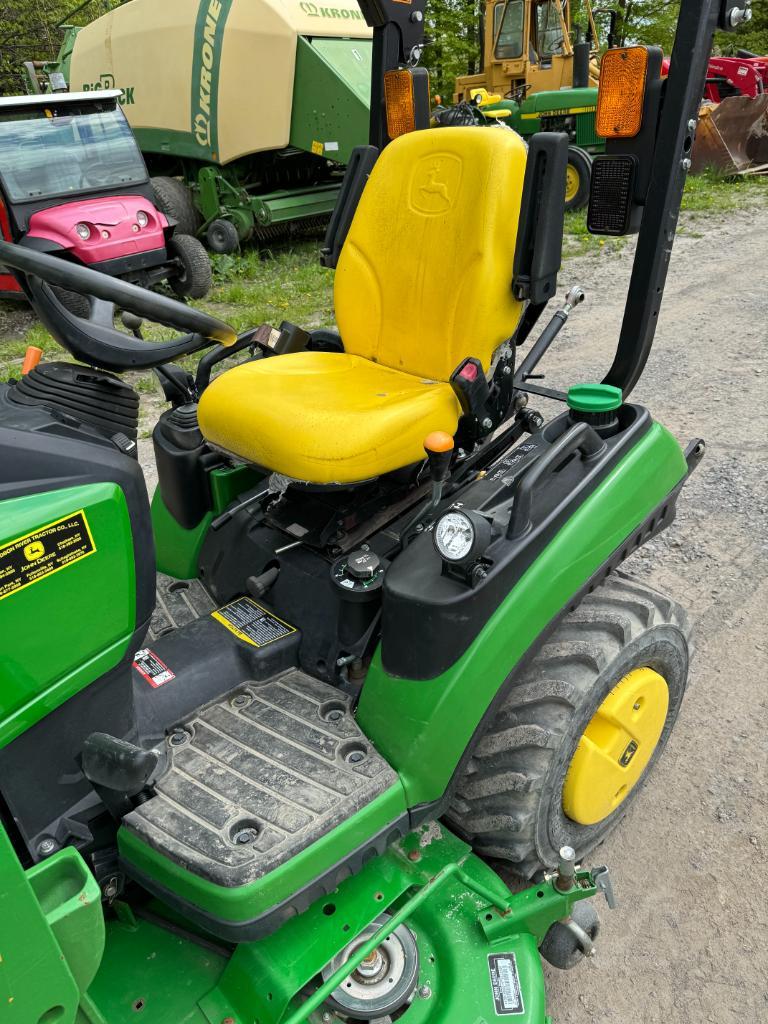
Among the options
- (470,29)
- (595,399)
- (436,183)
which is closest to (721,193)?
(436,183)

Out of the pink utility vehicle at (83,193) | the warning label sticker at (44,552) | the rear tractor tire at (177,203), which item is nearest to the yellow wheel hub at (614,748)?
the warning label sticker at (44,552)

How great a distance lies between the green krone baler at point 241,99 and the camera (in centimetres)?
738

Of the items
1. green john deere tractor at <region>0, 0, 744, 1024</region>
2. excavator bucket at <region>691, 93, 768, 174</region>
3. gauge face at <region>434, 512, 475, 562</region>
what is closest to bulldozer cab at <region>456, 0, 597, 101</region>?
excavator bucket at <region>691, 93, 768, 174</region>

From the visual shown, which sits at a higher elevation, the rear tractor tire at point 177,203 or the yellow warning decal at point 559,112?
the yellow warning decal at point 559,112

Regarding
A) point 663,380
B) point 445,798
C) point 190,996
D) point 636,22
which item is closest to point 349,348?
point 445,798

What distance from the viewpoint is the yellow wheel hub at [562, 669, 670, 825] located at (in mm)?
1863

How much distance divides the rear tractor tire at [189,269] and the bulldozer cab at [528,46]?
6.12 metres

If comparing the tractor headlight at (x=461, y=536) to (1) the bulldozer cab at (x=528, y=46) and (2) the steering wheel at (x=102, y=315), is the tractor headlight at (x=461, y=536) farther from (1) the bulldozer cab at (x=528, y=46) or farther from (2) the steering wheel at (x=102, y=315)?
(1) the bulldozer cab at (x=528, y=46)

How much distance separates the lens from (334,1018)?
1537mm

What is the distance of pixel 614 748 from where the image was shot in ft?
6.37

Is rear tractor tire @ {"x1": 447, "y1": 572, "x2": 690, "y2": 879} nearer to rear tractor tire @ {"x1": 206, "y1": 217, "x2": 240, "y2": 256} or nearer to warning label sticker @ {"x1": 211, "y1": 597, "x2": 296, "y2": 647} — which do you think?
warning label sticker @ {"x1": 211, "y1": 597, "x2": 296, "y2": 647}

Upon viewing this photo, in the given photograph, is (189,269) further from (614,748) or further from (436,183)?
(614,748)

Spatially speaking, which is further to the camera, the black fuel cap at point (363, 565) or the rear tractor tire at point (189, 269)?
the rear tractor tire at point (189, 269)

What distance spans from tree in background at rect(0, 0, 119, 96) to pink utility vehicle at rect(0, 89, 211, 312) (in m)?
10.1
